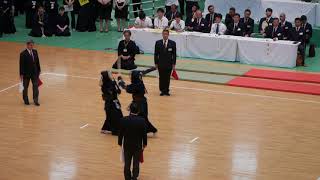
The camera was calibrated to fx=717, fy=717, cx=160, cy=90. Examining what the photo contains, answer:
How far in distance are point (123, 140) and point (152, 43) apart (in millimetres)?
11310

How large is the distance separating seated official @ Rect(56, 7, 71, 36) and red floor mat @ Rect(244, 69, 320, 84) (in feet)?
25.5

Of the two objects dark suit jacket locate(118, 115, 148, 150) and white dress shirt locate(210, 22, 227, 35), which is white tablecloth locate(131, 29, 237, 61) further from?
dark suit jacket locate(118, 115, 148, 150)

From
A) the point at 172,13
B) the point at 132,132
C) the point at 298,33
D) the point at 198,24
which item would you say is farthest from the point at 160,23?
the point at 132,132

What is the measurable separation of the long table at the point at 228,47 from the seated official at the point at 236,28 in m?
1.01

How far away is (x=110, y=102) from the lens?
1488 centimetres

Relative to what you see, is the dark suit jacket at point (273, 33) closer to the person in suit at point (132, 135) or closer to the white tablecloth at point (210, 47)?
the white tablecloth at point (210, 47)

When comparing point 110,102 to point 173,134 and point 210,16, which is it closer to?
point 173,134

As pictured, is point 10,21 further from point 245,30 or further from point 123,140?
point 123,140

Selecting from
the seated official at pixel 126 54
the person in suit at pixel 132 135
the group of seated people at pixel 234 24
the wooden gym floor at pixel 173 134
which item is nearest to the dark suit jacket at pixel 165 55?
the wooden gym floor at pixel 173 134

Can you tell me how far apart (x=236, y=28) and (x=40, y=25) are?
7.08m

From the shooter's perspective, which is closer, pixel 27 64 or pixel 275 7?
pixel 27 64

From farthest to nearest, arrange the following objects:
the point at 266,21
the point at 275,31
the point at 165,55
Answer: the point at 266,21
the point at 275,31
the point at 165,55

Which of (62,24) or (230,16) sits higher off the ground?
(230,16)

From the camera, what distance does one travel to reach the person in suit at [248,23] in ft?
76.8
